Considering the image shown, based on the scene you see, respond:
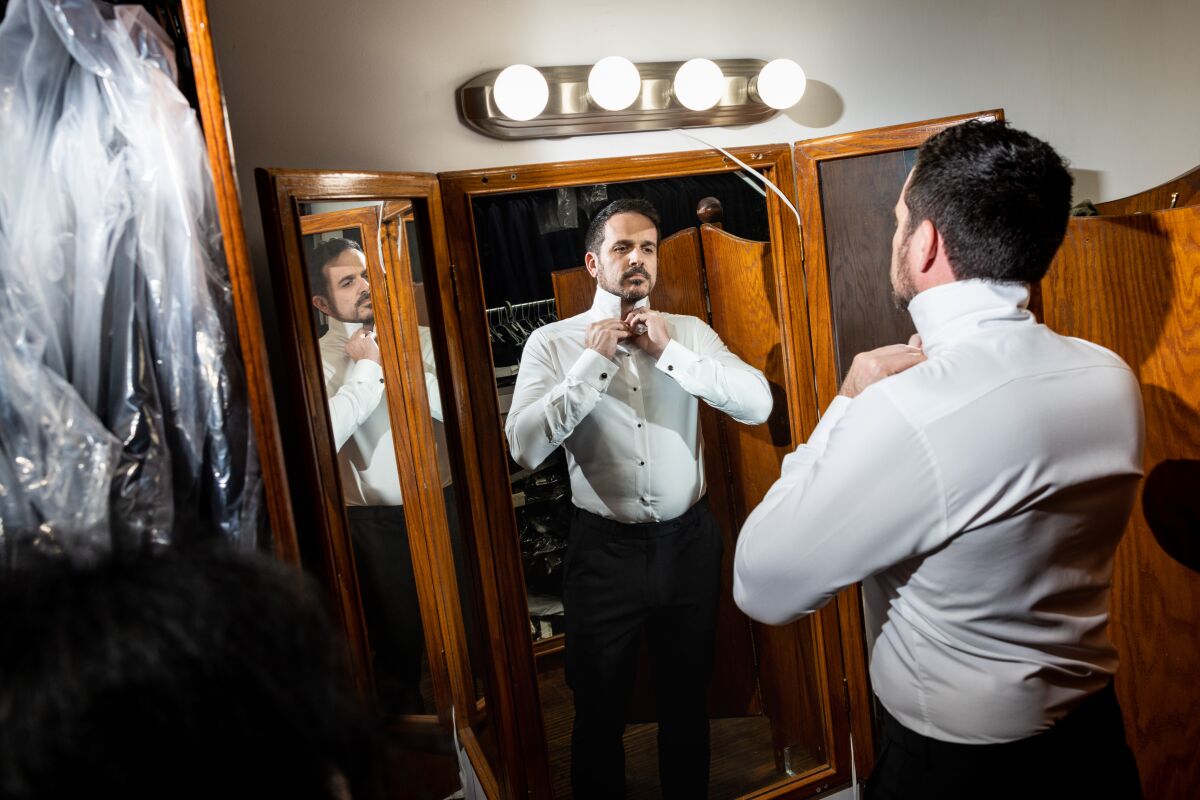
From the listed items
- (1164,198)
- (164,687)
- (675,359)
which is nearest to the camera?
(164,687)

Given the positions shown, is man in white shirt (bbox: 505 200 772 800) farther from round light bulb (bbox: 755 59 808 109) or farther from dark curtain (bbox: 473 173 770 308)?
round light bulb (bbox: 755 59 808 109)

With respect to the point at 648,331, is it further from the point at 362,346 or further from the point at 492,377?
the point at 362,346

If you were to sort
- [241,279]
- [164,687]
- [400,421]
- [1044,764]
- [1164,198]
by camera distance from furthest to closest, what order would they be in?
[1164,198]
[400,421]
[1044,764]
[241,279]
[164,687]

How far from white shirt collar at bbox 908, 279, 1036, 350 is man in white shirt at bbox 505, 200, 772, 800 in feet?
1.68

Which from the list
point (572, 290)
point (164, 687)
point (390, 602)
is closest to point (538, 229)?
point (572, 290)

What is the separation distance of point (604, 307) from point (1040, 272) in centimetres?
73

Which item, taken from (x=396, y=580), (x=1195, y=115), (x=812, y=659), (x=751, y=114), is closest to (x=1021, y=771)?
(x=812, y=659)

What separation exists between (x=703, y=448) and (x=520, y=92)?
770mm

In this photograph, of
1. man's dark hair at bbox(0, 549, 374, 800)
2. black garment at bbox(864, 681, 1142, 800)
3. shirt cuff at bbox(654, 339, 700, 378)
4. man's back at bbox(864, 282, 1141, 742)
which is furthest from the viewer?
shirt cuff at bbox(654, 339, 700, 378)

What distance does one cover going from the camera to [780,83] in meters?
1.56

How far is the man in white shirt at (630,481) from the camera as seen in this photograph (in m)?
1.47

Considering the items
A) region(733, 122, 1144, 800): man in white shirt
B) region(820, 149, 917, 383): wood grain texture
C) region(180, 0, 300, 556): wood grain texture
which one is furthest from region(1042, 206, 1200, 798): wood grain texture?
region(180, 0, 300, 556): wood grain texture

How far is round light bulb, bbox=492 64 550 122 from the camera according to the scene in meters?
1.38

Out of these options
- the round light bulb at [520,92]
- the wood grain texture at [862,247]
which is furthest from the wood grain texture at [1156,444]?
the round light bulb at [520,92]
